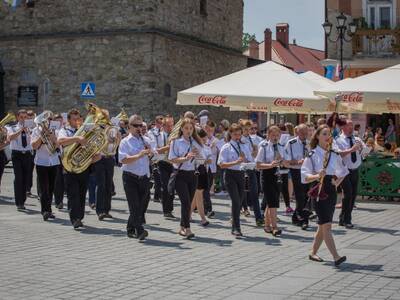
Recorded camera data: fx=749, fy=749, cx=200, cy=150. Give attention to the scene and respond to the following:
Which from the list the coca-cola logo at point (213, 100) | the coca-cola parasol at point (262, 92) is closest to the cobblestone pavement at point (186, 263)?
the coca-cola parasol at point (262, 92)

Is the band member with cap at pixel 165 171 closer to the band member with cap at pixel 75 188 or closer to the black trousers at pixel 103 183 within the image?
the black trousers at pixel 103 183

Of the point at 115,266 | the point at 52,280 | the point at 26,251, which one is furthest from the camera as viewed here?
the point at 26,251

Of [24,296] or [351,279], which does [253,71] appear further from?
[24,296]

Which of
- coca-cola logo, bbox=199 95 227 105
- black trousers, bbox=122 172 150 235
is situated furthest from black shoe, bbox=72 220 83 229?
coca-cola logo, bbox=199 95 227 105

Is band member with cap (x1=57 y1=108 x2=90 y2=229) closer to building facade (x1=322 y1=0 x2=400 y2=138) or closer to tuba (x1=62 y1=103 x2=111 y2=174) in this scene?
tuba (x1=62 y1=103 x2=111 y2=174)

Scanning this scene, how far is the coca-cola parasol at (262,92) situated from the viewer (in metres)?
16.8

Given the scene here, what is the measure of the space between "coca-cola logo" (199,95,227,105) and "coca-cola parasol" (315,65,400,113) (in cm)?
216

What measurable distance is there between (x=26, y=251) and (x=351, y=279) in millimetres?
4267

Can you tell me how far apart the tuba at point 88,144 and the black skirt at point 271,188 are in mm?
2787

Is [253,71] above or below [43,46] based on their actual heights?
below

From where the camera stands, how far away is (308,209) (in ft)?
42.8

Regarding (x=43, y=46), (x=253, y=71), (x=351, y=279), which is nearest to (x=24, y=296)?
(x=351, y=279)

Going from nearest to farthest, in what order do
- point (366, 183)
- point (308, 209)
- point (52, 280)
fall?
point (52, 280) → point (308, 209) → point (366, 183)

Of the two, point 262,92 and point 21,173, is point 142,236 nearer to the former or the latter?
point 21,173
